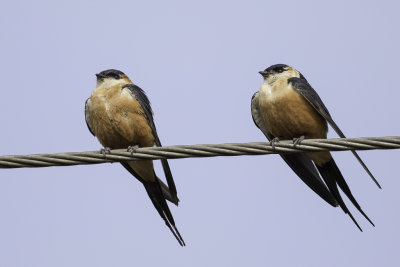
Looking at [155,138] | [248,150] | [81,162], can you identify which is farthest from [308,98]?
[81,162]

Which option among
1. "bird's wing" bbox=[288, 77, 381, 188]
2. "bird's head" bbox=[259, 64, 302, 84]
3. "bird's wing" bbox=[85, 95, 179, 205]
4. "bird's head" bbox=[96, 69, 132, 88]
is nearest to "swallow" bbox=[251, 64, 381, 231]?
"bird's wing" bbox=[288, 77, 381, 188]

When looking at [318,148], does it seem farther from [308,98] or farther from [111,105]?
[111,105]

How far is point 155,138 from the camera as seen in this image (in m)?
7.67

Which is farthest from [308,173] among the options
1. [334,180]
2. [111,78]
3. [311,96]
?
[111,78]

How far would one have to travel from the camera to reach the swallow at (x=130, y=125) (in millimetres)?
7445

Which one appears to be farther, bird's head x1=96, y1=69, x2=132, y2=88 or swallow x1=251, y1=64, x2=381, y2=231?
bird's head x1=96, y1=69, x2=132, y2=88

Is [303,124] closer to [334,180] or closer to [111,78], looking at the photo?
[334,180]

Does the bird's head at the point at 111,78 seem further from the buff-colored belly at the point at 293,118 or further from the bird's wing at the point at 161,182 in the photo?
the buff-colored belly at the point at 293,118

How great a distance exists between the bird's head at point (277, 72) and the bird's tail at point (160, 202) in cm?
166

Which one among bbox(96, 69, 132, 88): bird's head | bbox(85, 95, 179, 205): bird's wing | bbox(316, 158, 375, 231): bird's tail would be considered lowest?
bbox(316, 158, 375, 231): bird's tail

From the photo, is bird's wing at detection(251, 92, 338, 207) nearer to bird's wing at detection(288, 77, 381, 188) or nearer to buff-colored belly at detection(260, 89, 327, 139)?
buff-colored belly at detection(260, 89, 327, 139)

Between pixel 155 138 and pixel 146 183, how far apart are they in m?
0.51

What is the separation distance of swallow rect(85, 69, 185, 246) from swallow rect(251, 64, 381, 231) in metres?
1.21

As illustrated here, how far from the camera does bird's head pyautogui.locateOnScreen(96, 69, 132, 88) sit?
8.00 metres
